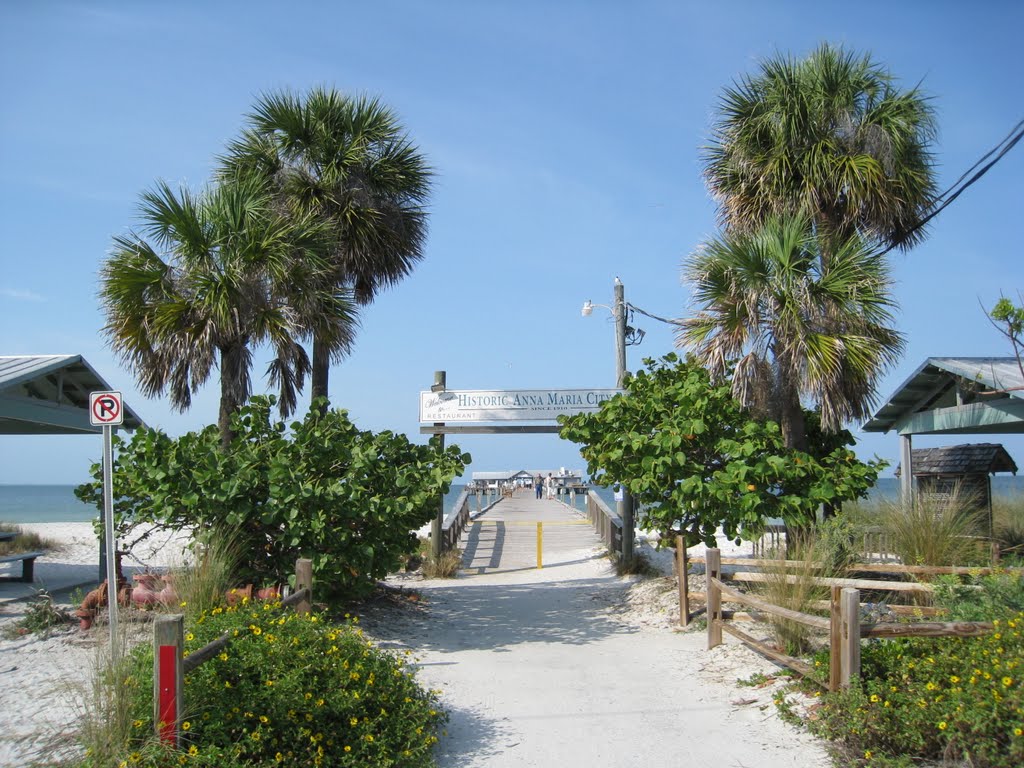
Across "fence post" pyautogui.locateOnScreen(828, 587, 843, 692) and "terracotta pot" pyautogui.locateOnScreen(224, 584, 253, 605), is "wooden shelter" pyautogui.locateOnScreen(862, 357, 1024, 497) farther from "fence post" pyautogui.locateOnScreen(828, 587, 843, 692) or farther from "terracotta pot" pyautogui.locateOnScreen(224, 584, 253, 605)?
"terracotta pot" pyautogui.locateOnScreen(224, 584, 253, 605)

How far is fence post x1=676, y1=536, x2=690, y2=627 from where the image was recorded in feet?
34.2

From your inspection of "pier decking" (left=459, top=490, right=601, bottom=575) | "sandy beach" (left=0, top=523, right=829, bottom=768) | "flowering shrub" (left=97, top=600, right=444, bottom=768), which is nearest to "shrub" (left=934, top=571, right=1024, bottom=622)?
"sandy beach" (left=0, top=523, right=829, bottom=768)

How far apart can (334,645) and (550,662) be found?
3406 millimetres

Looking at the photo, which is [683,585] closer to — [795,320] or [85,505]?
[795,320]

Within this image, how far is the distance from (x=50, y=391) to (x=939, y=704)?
11.5 meters

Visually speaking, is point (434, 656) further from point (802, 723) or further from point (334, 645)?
point (802, 723)

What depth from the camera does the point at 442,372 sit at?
16.5 metres

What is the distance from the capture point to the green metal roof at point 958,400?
421 inches

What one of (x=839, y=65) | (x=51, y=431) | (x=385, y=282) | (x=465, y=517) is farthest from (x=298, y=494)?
(x=465, y=517)

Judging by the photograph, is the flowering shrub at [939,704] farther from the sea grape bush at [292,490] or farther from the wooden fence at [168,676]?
the sea grape bush at [292,490]

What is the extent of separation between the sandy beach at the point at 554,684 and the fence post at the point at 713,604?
0.15 m

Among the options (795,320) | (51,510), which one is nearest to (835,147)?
(795,320)

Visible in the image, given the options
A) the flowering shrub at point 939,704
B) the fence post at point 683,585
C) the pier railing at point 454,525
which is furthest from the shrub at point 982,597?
the pier railing at point 454,525

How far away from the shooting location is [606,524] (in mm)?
20266
